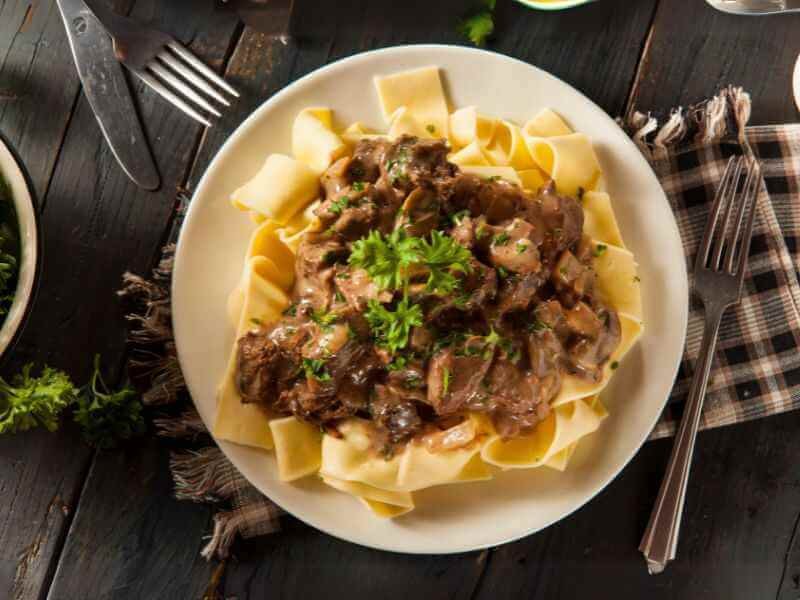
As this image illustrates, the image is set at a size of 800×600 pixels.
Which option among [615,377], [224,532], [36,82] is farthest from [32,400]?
[615,377]

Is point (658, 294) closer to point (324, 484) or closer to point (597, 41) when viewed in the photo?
point (597, 41)

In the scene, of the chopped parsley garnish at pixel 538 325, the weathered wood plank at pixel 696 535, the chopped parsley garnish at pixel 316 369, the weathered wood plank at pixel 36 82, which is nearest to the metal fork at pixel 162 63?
the weathered wood plank at pixel 36 82

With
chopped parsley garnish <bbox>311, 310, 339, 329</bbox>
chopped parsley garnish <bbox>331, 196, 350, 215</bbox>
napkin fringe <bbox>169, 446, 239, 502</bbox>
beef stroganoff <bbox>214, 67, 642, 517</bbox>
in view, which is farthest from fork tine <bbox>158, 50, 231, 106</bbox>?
napkin fringe <bbox>169, 446, 239, 502</bbox>

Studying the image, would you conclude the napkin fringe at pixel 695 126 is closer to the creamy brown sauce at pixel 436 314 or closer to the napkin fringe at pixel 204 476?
the creamy brown sauce at pixel 436 314

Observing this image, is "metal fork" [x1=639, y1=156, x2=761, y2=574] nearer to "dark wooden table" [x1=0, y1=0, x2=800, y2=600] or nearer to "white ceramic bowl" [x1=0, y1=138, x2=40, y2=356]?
"dark wooden table" [x1=0, y1=0, x2=800, y2=600]

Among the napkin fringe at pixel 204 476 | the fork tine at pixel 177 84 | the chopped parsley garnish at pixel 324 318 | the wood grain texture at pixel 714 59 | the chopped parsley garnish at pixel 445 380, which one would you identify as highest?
the wood grain texture at pixel 714 59

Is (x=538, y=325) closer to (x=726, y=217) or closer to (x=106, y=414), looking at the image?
(x=726, y=217)
